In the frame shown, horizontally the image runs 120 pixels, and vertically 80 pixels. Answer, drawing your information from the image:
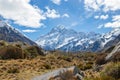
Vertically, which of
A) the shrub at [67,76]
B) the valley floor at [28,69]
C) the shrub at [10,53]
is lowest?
the shrub at [67,76]

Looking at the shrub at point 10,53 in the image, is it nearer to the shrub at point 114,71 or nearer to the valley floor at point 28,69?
the valley floor at point 28,69

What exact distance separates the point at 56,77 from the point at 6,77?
39.8 feet

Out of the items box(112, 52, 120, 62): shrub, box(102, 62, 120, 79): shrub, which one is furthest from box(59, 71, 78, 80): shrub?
box(112, 52, 120, 62): shrub

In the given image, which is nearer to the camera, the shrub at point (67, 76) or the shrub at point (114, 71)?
the shrub at point (67, 76)

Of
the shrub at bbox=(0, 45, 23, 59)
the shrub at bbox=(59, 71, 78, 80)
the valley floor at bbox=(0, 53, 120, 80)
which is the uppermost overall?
the shrub at bbox=(0, 45, 23, 59)

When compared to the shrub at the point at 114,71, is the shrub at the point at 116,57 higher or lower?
higher

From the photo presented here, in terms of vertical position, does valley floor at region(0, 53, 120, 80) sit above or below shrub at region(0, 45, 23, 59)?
below

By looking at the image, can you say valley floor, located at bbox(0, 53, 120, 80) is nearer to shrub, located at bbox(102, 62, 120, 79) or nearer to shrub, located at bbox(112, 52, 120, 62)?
shrub, located at bbox(102, 62, 120, 79)

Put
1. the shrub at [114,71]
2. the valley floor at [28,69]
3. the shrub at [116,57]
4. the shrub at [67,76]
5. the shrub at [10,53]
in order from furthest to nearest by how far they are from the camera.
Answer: the shrub at [10,53] → the shrub at [116,57] → the valley floor at [28,69] → the shrub at [114,71] → the shrub at [67,76]

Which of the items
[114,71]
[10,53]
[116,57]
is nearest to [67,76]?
[114,71]

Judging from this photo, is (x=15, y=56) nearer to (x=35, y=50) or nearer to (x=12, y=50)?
(x=12, y=50)

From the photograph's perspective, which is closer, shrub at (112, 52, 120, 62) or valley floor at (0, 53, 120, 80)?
valley floor at (0, 53, 120, 80)

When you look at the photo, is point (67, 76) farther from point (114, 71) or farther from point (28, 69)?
point (28, 69)

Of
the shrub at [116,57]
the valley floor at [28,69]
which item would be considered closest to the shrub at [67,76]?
the valley floor at [28,69]
